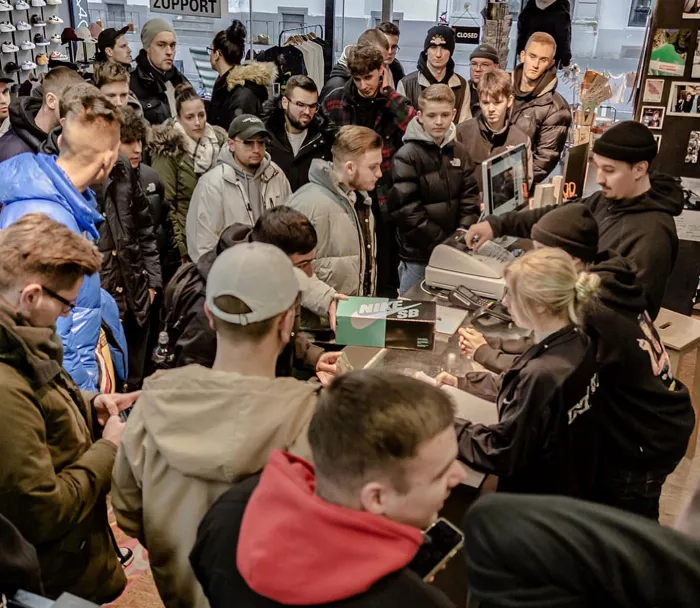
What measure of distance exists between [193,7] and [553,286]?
4.74m

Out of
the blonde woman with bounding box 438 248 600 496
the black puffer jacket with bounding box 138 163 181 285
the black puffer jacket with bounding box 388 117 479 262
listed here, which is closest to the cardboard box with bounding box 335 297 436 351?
the blonde woman with bounding box 438 248 600 496

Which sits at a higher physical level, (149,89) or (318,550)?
(149,89)

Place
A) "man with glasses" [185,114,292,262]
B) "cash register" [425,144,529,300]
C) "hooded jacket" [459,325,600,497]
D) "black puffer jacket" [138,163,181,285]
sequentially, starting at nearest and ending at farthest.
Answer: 1. "hooded jacket" [459,325,600,497]
2. "cash register" [425,144,529,300]
3. "man with glasses" [185,114,292,262]
4. "black puffer jacket" [138,163,181,285]

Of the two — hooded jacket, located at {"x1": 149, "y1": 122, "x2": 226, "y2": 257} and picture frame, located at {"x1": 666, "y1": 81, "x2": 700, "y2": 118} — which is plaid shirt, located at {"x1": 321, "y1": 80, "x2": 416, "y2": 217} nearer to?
A: hooded jacket, located at {"x1": 149, "y1": 122, "x2": 226, "y2": 257}

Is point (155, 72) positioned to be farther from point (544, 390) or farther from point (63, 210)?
point (544, 390)

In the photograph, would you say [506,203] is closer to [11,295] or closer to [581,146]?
[581,146]

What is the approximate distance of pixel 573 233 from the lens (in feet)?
8.13

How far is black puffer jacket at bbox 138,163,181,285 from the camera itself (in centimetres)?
378

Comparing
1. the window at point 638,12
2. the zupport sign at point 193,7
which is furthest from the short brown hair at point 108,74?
the window at point 638,12

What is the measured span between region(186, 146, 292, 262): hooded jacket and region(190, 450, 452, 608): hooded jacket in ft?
8.50

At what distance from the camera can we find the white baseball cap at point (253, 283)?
149 cm

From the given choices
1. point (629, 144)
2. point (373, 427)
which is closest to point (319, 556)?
point (373, 427)

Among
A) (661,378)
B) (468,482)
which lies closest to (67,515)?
(468,482)

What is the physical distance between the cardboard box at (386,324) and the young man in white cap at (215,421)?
87cm
